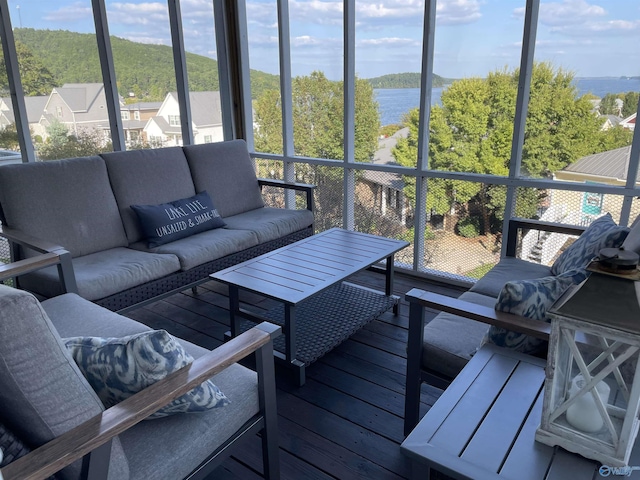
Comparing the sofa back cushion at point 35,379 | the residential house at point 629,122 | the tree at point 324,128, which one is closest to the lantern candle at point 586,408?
the sofa back cushion at point 35,379

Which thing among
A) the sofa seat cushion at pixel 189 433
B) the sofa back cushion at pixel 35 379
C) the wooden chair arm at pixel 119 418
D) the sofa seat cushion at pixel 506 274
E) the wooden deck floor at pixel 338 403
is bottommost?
the wooden deck floor at pixel 338 403

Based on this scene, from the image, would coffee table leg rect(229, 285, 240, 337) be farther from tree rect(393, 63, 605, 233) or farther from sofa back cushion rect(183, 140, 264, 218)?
tree rect(393, 63, 605, 233)

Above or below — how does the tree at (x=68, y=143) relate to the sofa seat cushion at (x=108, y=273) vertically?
above

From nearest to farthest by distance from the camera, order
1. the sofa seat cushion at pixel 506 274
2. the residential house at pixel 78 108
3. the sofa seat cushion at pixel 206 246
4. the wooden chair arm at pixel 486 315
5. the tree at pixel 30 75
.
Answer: the wooden chair arm at pixel 486 315, the sofa seat cushion at pixel 506 274, the sofa seat cushion at pixel 206 246, the tree at pixel 30 75, the residential house at pixel 78 108

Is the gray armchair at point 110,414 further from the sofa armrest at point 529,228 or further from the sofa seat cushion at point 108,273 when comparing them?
the sofa armrest at point 529,228

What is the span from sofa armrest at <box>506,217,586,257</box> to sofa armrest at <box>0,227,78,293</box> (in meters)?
2.35

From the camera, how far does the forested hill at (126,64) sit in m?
3.66

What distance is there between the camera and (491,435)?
1.15 metres

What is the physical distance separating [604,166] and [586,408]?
224cm

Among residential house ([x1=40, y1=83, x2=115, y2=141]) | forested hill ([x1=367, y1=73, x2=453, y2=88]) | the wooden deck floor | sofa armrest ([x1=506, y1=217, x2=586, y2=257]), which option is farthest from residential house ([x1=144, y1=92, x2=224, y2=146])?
sofa armrest ([x1=506, y1=217, x2=586, y2=257])

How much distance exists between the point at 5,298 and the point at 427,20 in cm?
308

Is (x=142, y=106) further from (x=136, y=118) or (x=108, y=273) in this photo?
(x=108, y=273)

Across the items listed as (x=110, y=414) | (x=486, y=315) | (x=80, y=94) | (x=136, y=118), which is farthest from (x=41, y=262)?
(x=136, y=118)

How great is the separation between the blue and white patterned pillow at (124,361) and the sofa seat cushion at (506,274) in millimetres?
1563
